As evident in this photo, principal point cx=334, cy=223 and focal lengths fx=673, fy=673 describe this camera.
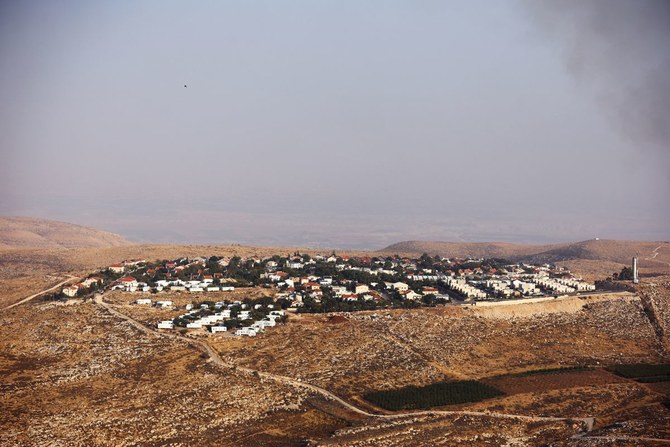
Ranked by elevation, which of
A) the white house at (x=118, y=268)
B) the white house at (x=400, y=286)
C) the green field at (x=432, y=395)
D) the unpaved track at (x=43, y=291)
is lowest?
the green field at (x=432, y=395)

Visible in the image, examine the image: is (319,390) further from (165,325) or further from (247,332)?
(165,325)

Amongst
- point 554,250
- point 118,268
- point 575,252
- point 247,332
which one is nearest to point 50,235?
point 118,268

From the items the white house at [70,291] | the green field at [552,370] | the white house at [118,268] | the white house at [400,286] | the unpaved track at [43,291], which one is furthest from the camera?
the white house at [118,268]

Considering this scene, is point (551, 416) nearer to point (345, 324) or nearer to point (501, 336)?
point (501, 336)

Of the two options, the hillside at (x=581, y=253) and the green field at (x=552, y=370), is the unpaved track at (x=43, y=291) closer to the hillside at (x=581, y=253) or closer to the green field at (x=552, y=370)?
the green field at (x=552, y=370)

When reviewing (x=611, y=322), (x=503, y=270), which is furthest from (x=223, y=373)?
(x=503, y=270)

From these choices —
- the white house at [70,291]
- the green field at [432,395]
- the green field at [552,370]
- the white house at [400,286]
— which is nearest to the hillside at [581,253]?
the white house at [400,286]

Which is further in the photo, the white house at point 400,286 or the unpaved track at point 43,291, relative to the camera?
the white house at point 400,286

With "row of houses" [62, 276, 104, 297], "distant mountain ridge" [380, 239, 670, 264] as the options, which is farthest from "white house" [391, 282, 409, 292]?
"distant mountain ridge" [380, 239, 670, 264]
